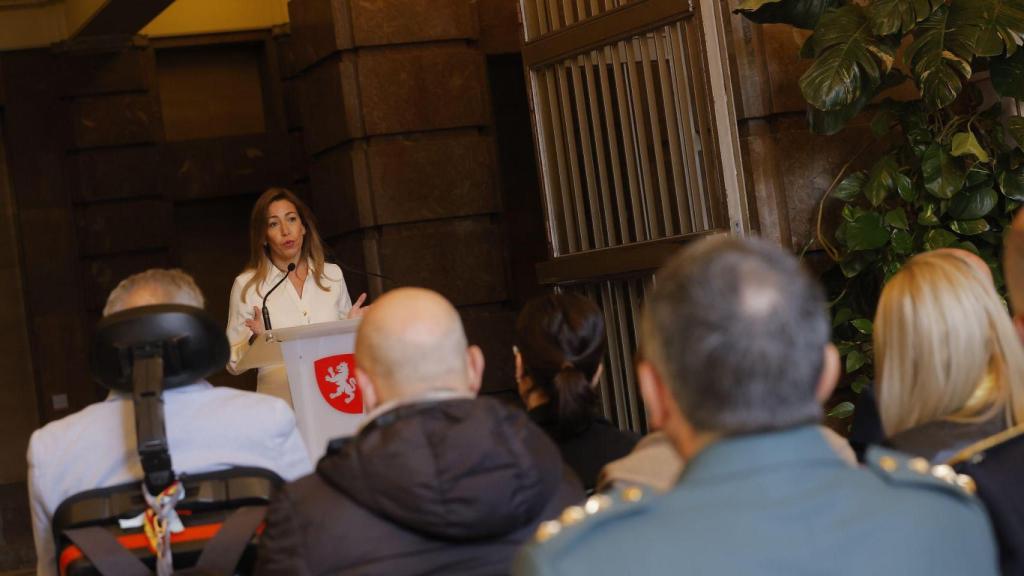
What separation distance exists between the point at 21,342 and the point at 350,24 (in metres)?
3.79

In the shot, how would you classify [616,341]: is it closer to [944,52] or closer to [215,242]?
[944,52]

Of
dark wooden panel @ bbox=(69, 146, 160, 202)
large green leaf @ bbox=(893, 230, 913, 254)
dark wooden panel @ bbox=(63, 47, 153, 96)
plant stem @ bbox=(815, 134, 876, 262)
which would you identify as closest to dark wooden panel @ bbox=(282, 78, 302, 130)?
dark wooden panel @ bbox=(63, 47, 153, 96)

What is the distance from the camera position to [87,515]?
2.09 m

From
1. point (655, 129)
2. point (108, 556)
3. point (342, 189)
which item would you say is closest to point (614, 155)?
point (655, 129)

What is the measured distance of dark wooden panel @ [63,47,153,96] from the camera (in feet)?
26.5

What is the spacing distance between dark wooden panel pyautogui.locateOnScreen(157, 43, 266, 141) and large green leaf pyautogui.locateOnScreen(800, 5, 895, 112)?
5.67 m

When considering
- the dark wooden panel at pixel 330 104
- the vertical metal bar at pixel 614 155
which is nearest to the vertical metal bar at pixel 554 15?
the vertical metal bar at pixel 614 155

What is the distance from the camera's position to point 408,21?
5.97 meters

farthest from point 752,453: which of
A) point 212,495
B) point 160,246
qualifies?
point 160,246

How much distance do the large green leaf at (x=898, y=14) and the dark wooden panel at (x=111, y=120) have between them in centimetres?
549

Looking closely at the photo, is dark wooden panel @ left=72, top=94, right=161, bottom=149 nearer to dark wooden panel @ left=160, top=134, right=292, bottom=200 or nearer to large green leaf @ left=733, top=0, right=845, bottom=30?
dark wooden panel @ left=160, top=134, right=292, bottom=200

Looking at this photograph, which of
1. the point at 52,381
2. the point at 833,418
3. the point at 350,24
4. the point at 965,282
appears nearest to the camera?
the point at 965,282

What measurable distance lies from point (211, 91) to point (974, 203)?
6.08 meters

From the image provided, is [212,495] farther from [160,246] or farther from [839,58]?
[160,246]
